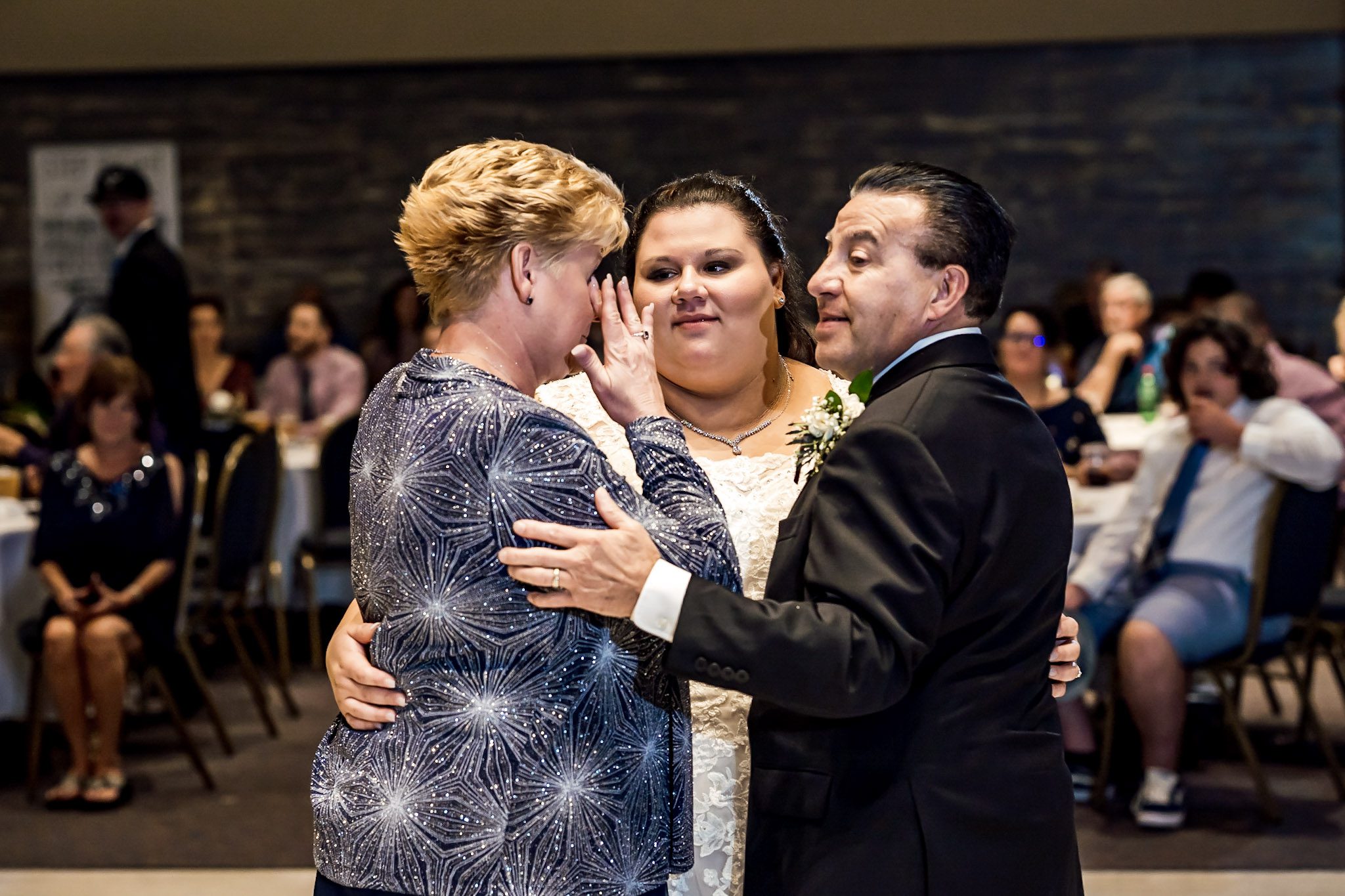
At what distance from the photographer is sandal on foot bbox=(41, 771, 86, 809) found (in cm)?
457

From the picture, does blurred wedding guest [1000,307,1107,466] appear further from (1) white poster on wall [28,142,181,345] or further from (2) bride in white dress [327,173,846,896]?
(1) white poster on wall [28,142,181,345]

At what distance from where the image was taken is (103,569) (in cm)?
472

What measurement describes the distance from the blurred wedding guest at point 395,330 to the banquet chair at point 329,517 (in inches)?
62.6

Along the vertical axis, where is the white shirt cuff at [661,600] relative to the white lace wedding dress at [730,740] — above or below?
above

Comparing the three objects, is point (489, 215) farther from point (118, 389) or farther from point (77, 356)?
point (77, 356)

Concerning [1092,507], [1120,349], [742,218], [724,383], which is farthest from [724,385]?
[1120,349]

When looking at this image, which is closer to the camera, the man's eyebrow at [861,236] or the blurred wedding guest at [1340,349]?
the man's eyebrow at [861,236]

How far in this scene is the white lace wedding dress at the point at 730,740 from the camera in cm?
219

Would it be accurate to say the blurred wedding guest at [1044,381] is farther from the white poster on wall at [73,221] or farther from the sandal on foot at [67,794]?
the white poster on wall at [73,221]

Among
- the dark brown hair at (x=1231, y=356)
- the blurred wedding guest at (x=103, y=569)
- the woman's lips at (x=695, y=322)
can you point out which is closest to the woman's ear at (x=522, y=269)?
the woman's lips at (x=695, y=322)

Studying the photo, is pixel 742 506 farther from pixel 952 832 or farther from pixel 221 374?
pixel 221 374

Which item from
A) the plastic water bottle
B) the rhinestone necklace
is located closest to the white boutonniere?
the rhinestone necklace

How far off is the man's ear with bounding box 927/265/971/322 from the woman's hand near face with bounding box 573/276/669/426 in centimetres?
31

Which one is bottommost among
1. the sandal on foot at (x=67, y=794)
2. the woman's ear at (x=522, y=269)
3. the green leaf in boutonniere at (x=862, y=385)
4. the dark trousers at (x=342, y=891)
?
the sandal on foot at (x=67, y=794)
